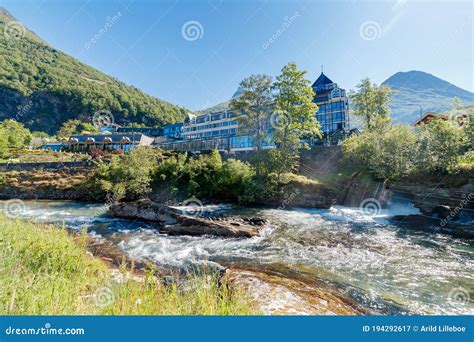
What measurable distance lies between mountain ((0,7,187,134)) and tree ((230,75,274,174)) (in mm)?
123480

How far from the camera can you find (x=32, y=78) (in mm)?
121250

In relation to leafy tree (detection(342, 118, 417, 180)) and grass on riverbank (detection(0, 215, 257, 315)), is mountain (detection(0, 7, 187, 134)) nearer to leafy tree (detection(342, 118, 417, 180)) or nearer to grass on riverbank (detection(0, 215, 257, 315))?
leafy tree (detection(342, 118, 417, 180))

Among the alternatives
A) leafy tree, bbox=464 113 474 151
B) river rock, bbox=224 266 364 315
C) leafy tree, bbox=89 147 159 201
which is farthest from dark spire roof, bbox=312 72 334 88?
river rock, bbox=224 266 364 315

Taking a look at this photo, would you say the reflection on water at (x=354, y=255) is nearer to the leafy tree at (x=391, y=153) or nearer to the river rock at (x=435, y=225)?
the river rock at (x=435, y=225)

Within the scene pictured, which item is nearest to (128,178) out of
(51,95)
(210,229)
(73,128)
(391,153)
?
(210,229)

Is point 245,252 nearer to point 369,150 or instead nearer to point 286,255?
point 286,255

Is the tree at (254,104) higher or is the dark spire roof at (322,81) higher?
the dark spire roof at (322,81)

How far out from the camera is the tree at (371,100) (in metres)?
32.8

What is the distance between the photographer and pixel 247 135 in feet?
124

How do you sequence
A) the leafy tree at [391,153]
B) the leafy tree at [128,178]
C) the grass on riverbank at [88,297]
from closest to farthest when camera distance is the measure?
the grass on riverbank at [88,297], the leafy tree at [391,153], the leafy tree at [128,178]

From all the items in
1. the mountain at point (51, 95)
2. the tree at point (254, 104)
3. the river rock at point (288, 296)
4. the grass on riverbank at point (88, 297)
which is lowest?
the river rock at point (288, 296)

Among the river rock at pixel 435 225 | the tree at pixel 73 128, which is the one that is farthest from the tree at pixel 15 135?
the river rock at pixel 435 225

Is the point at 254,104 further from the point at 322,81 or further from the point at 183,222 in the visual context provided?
the point at 322,81

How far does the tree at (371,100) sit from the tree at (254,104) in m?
16.0
